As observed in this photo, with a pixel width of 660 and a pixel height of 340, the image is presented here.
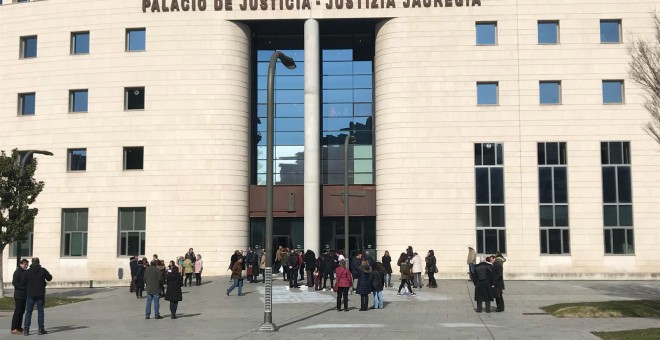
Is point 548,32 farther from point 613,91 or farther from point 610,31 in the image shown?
point 613,91

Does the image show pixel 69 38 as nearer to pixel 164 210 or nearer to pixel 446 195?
pixel 164 210

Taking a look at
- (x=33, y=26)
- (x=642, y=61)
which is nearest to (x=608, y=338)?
(x=642, y=61)

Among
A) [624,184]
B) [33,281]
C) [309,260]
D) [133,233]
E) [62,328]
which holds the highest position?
[624,184]

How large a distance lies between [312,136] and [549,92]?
14.2 meters

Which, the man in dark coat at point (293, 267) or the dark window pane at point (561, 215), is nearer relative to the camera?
the man in dark coat at point (293, 267)

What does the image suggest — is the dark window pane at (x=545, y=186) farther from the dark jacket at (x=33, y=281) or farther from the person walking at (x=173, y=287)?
the dark jacket at (x=33, y=281)

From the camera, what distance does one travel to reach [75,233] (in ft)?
134

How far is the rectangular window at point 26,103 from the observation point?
4238 cm

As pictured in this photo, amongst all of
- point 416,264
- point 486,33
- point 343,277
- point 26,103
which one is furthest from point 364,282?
point 26,103

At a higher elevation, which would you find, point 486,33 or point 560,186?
point 486,33

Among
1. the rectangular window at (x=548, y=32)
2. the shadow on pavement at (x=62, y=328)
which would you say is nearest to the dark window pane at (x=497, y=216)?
the rectangular window at (x=548, y=32)

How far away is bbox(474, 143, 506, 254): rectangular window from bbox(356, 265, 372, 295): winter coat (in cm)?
1715

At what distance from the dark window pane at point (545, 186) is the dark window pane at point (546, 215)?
40 cm

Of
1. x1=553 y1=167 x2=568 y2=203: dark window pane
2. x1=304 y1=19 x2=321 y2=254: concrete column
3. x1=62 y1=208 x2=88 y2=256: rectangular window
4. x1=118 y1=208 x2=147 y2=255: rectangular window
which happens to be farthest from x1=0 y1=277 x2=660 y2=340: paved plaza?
x1=62 y1=208 x2=88 y2=256: rectangular window
